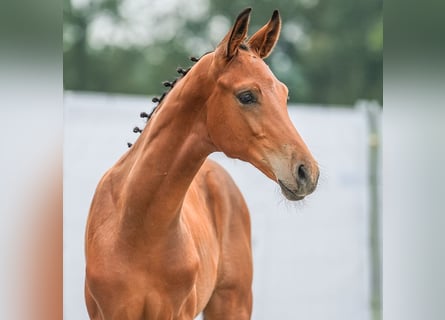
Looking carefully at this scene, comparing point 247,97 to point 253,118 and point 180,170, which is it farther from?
point 180,170

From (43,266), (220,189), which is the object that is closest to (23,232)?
(43,266)

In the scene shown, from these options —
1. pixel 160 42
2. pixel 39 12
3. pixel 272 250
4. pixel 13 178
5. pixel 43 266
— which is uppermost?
pixel 160 42

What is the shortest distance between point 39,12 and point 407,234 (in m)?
0.80

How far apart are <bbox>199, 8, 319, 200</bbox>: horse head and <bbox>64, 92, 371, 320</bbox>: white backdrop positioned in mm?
1476

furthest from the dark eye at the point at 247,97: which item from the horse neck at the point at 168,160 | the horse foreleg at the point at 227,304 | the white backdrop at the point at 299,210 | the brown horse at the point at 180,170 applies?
the white backdrop at the point at 299,210

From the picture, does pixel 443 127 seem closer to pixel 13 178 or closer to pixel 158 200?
pixel 158 200

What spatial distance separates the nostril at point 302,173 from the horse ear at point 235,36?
0.90ft

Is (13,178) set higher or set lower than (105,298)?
higher

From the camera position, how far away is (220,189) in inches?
83.5

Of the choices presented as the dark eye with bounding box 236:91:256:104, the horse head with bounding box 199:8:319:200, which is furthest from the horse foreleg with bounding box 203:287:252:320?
the dark eye with bounding box 236:91:256:104

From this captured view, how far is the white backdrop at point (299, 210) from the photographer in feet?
9.96

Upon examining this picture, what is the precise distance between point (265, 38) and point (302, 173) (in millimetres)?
350

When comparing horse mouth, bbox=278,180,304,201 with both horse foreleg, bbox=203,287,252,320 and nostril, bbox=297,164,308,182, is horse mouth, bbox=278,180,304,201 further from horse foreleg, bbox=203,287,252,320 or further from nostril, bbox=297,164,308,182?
horse foreleg, bbox=203,287,252,320

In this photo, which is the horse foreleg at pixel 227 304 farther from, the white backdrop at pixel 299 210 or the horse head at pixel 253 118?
the white backdrop at pixel 299 210
